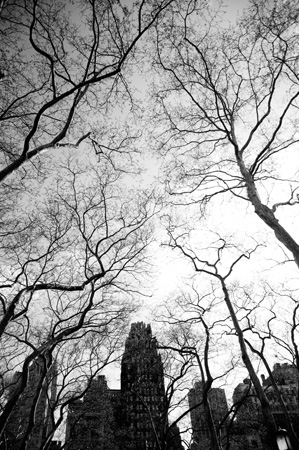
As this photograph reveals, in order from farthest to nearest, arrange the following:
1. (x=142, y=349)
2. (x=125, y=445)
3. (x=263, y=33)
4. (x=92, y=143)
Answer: (x=125, y=445) → (x=142, y=349) → (x=92, y=143) → (x=263, y=33)

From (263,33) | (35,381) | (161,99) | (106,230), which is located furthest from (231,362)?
(263,33)

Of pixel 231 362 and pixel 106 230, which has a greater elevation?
pixel 106 230

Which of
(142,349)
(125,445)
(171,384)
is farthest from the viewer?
(125,445)

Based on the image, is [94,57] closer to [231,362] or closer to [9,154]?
[9,154]

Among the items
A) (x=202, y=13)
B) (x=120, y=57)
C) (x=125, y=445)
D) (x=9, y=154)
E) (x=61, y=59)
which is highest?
(x=202, y=13)

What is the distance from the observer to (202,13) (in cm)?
762

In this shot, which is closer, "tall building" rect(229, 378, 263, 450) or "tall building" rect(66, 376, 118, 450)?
"tall building" rect(229, 378, 263, 450)

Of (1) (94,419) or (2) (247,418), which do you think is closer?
(1) (94,419)

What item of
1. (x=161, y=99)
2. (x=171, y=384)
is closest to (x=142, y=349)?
(x=171, y=384)

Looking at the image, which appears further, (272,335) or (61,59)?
(272,335)

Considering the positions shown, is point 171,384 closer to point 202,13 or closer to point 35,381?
point 35,381

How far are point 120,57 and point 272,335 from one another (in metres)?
20.0

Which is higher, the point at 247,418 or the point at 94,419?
the point at 94,419

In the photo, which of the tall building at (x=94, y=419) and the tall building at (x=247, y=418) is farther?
the tall building at (x=94, y=419)
